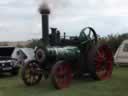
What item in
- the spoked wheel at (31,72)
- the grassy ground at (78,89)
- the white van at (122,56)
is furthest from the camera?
the white van at (122,56)

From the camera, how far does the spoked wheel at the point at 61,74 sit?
10.8 metres

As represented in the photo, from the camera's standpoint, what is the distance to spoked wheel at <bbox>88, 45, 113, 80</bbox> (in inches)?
487

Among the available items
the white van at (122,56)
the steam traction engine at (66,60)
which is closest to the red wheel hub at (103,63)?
the steam traction engine at (66,60)

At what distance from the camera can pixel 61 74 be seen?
11.2 m

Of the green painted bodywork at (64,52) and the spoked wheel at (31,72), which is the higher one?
the green painted bodywork at (64,52)

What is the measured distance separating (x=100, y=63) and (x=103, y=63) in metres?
0.28

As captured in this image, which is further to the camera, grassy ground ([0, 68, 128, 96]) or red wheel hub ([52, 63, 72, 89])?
red wheel hub ([52, 63, 72, 89])

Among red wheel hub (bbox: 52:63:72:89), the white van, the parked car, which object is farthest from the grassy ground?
the white van

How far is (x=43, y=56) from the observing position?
11.3 metres

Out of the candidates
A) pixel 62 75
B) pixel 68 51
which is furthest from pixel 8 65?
pixel 62 75

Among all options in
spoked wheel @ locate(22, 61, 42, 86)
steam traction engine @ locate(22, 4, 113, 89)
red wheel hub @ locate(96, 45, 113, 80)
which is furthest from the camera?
red wheel hub @ locate(96, 45, 113, 80)

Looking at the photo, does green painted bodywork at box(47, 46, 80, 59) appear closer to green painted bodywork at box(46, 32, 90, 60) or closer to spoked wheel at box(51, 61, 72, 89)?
green painted bodywork at box(46, 32, 90, 60)

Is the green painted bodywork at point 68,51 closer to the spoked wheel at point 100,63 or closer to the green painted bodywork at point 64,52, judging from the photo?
the green painted bodywork at point 64,52

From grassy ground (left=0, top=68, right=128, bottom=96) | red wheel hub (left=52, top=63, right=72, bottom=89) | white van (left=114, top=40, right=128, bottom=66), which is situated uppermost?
white van (left=114, top=40, right=128, bottom=66)
